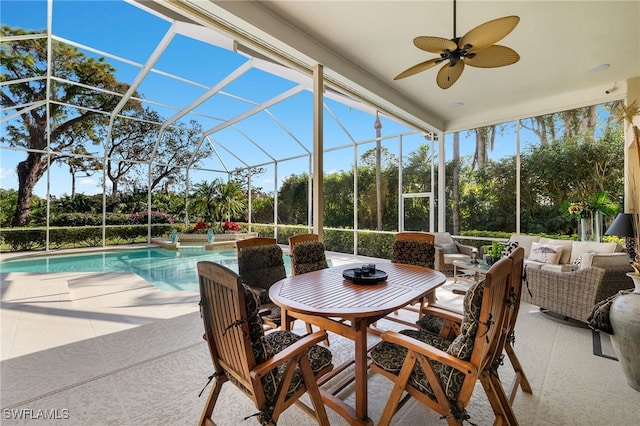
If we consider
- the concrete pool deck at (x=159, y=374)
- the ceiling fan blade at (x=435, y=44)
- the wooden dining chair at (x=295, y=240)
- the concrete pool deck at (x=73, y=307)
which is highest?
the ceiling fan blade at (x=435, y=44)

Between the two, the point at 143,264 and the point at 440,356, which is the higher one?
the point at 440,356

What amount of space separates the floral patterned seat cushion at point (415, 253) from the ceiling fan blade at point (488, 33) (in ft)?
6.40

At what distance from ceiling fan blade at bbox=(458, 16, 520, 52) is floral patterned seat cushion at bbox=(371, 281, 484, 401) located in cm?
193

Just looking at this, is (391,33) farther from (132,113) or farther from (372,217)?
(132,113)

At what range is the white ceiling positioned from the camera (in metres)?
3.01

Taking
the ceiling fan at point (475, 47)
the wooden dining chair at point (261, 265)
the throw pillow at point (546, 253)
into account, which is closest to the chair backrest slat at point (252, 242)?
the wooden dining chair at point (261, 265)

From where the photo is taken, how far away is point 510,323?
68.1 inches

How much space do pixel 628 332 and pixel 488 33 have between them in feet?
7.90

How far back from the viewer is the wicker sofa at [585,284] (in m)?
2.87

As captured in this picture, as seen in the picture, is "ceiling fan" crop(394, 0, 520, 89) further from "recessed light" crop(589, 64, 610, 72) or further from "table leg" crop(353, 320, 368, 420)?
"recessed light" crop(589, 64, 610, 72)

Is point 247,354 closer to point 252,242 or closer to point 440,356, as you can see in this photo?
point 440,356

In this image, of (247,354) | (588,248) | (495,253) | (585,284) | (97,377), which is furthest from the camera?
(588,248)

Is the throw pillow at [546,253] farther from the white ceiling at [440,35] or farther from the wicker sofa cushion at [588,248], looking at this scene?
the white ceiling at [440,35]

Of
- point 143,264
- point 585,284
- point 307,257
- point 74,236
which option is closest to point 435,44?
point 307,257
